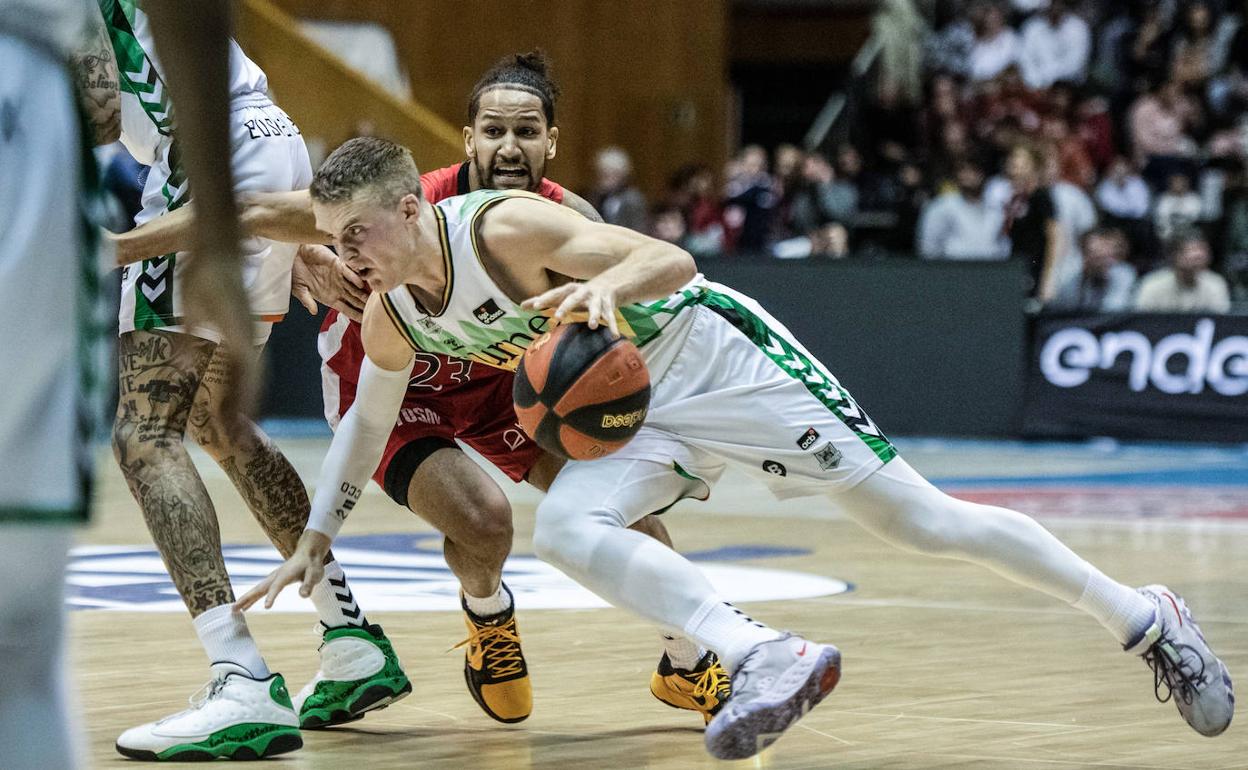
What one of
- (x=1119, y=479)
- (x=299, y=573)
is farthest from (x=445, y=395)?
(x=1119, y=479)

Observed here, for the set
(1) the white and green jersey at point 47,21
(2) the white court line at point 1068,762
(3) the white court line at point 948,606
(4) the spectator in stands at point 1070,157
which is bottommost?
(4) the spectator in stands at point 1070,157

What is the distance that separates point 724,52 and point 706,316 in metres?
18.2

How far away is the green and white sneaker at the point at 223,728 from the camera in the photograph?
4.31m

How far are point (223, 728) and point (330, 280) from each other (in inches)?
47.7

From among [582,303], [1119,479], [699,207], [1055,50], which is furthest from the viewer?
[1055,50]

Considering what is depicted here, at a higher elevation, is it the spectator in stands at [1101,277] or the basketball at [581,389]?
the basketball at [581,389]

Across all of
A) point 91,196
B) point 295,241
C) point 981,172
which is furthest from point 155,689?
point 981,172

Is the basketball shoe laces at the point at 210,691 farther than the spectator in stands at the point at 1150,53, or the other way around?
the spectator in stands at the point at 1150,53

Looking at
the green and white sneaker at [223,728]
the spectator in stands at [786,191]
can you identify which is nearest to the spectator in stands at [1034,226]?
the spectator in stands at [786,191]

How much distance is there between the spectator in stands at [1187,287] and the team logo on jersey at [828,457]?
10278 millimetres

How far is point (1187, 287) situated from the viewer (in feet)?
47.3

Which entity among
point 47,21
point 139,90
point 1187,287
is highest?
point 47,21

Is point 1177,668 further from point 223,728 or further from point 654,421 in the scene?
point 223,728

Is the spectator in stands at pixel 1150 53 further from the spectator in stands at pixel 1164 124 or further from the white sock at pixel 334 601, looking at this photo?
the white sock at pixel 334 601
